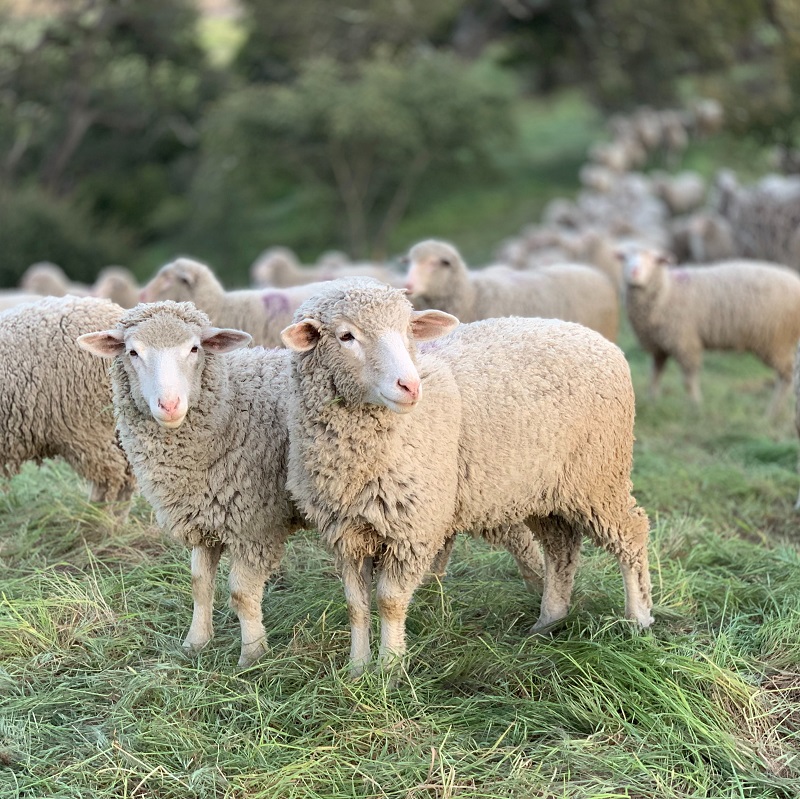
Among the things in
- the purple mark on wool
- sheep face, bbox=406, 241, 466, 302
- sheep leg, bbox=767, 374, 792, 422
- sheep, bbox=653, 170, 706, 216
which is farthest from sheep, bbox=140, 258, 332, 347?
sheep, bbox=653, 170, 706, 216

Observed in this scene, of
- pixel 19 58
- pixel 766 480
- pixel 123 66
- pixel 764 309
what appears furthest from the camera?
pixel 123 66

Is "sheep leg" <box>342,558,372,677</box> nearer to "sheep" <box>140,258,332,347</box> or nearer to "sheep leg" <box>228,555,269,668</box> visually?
"sheep leg" <box>228,555,269,668</box>

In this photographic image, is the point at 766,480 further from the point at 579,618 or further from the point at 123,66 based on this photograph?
the point at 123,66

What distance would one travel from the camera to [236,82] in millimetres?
28625

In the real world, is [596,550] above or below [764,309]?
above

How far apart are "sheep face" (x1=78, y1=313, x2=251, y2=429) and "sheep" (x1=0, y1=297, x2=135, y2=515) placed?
3.23 ft

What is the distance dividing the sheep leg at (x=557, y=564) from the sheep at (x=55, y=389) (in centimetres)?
205

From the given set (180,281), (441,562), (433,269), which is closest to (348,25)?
(433,269)

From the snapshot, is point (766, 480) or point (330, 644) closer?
point (330, 644)

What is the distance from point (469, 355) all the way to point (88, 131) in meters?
28.1

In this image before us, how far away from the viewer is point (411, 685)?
3174 millimetres

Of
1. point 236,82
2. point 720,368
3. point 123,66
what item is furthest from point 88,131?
point 720,368

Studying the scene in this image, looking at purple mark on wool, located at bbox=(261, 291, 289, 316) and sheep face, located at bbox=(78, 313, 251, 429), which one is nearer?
sheep face, located at bbox=(78, 313, 251, 429)

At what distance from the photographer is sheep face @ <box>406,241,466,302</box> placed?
621cm
